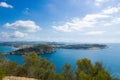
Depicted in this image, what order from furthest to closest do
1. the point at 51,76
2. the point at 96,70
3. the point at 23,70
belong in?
the point at 23,70 < the point at 51,76 < the point at 96,70

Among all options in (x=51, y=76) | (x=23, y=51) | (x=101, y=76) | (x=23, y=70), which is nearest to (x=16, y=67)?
(x=23, y=70)

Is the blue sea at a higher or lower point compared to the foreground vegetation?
lower

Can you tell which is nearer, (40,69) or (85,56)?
(40,69)

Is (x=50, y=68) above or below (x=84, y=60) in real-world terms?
below

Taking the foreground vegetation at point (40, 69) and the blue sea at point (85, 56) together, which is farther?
the blue sea at point (85, 56)

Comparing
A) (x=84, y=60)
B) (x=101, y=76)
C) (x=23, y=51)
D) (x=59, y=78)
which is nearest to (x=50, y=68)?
(x=59, y=78)

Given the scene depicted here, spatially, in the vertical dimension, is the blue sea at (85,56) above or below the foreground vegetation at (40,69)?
below

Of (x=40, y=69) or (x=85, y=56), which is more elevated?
(x=40, y=69)

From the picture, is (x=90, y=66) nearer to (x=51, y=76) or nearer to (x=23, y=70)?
(x=51, y=76)

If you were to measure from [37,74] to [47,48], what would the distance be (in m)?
125

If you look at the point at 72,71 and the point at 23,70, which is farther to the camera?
the point at 23,70

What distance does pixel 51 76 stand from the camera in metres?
29.0

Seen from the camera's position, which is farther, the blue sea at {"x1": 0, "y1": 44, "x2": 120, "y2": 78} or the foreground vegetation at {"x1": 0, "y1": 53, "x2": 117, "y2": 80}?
the blue sea at {"x1": 0, "y1": 44, "x2": 120, "y2": 78}

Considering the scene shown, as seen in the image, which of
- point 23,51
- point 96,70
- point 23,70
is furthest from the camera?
point 23,51
